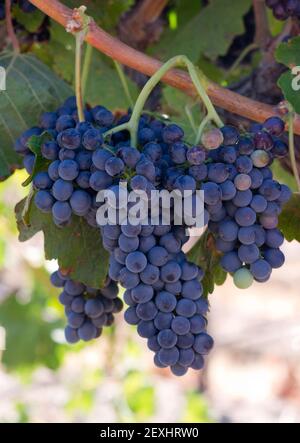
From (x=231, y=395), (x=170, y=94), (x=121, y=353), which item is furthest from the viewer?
(x=231, y=395)

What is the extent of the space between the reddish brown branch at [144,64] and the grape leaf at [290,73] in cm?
3

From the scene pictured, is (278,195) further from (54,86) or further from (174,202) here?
(54,86)

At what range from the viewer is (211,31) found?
6.18 ft

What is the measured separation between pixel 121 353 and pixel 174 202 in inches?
131

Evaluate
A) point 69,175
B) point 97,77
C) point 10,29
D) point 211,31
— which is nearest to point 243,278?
point 69,175

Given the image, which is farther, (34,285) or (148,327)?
(34,285)

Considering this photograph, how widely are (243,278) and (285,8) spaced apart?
0.56 m

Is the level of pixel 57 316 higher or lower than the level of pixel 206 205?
lower

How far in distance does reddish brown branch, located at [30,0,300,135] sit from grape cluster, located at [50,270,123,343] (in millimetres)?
323

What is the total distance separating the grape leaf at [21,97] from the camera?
131 cm

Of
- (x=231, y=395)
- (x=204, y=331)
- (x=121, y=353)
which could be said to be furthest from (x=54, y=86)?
(x=231, y=395)

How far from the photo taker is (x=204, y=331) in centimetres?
107

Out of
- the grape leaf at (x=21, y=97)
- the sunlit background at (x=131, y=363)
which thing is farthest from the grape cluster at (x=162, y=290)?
the sunlit background at (x=131, y=363)

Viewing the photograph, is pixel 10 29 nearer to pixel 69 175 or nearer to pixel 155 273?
pixel 69 175
